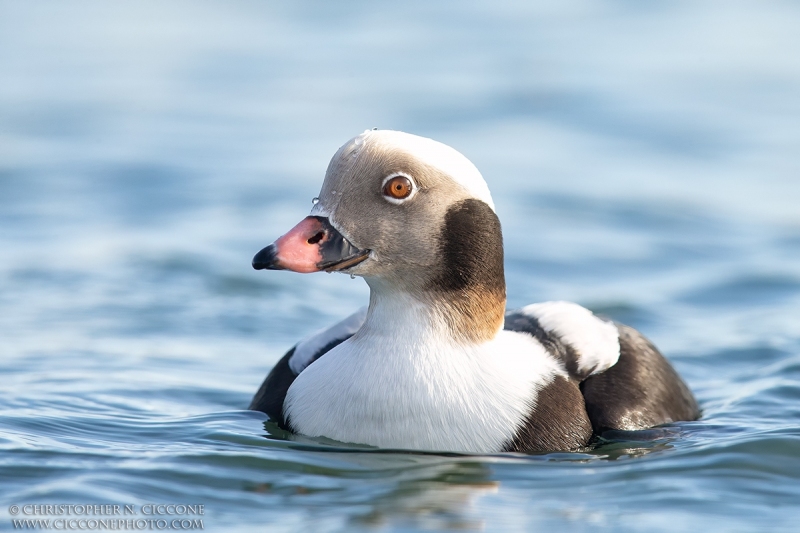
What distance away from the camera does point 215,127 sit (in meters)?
15.3

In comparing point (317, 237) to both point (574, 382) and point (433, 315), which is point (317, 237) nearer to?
point (433, 315)

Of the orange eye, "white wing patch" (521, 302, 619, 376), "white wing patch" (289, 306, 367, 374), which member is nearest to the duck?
the orange eye

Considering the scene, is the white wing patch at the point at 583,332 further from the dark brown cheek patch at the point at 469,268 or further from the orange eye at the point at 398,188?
the orange eye at the point at 398,188

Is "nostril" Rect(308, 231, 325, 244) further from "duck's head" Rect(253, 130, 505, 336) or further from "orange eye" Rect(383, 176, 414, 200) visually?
"orange eye" Rect(383, 176, 414, 200)

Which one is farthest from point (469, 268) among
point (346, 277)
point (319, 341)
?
point (346, 277)

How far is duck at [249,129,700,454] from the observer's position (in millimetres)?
5895

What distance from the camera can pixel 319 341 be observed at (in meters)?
6.92

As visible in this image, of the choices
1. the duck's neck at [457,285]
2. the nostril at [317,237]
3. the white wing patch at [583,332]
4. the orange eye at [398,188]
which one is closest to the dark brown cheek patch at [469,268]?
the duck's neck at [457,285]

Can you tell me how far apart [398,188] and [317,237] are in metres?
0.42

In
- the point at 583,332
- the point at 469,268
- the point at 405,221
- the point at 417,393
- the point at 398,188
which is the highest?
the point at 398,188

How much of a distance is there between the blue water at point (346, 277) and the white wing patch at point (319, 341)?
39cm

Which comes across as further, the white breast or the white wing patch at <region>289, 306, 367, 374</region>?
the white wing patch at <region>289, 306, 367, 374</region>

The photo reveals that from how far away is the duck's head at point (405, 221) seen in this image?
19.4ft

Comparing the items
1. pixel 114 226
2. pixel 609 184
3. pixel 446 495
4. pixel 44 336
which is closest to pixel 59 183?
pixel 114 226
